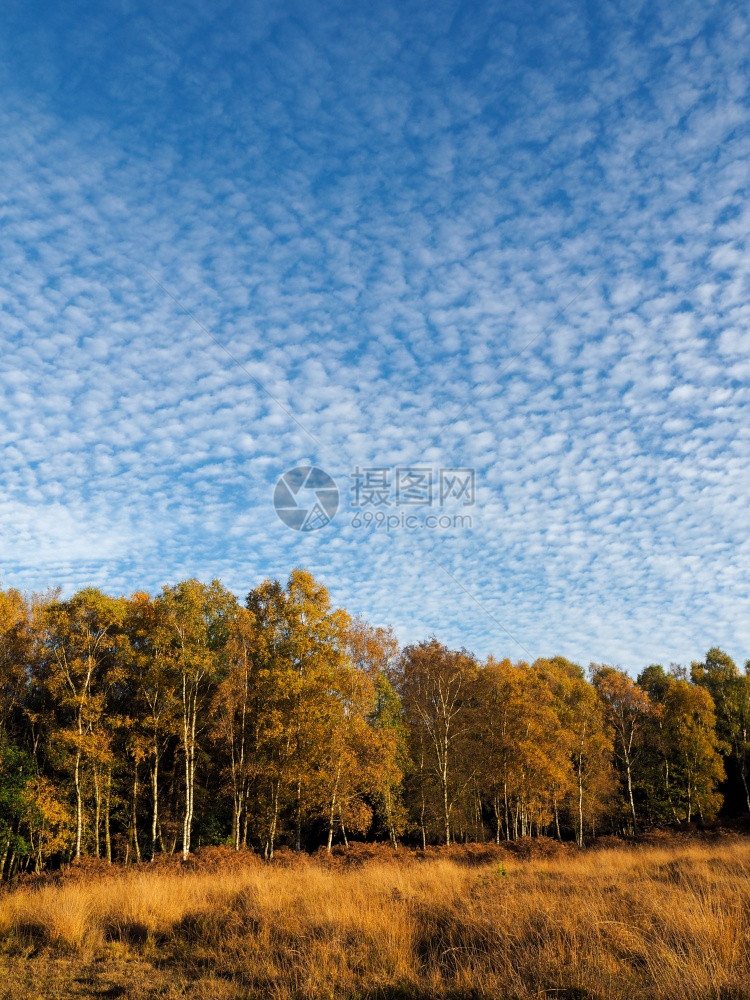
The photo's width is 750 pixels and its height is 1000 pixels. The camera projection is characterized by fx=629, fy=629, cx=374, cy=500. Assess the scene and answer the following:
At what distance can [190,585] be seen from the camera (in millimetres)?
32562

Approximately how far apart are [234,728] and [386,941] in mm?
28700

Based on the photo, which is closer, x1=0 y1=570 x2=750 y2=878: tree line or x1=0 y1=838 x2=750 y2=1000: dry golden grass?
x1=0 y1=838 x2=750 y2=1000: dry golden grass

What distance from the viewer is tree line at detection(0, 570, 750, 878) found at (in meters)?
31.4

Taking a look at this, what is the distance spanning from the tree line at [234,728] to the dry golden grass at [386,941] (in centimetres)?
1854

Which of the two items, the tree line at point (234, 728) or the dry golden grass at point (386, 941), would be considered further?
the tree line at point (234, 728)

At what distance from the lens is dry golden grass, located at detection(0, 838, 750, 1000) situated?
22.0ft

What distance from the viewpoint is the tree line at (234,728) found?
103 ft

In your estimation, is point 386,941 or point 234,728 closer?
point 386,941

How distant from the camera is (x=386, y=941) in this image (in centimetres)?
861

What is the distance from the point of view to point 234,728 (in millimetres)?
35312

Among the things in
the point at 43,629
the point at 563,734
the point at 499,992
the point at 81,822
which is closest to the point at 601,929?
the point at 499,992

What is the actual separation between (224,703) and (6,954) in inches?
928

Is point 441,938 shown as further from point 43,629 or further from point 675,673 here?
point 675,673

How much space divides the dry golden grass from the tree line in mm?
18537
